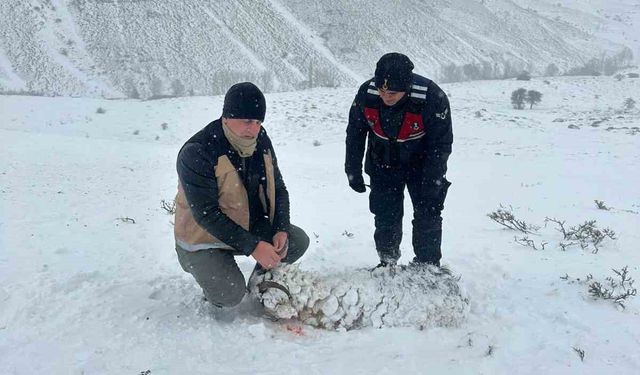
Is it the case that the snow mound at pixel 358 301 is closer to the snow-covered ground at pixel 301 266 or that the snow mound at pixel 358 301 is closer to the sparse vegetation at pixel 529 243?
the snow-covered ground at pixel 301 266

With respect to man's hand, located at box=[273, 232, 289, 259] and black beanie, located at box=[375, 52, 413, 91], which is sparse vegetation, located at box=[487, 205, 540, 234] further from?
man's hand, located at box=[273, 232, 289, 259]

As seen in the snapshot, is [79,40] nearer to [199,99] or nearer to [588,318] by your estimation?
[199,99]

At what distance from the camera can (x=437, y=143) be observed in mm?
3568

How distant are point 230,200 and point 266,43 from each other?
4143cm

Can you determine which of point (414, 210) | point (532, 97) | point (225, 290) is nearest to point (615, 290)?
point (414, 210)

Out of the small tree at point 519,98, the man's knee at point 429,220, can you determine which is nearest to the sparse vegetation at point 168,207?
the man's knee at point 429,220

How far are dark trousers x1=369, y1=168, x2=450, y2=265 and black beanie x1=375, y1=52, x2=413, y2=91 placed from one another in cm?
79

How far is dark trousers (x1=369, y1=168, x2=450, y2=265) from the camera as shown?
12.1 feet

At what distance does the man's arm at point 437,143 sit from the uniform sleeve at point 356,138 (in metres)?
0.53

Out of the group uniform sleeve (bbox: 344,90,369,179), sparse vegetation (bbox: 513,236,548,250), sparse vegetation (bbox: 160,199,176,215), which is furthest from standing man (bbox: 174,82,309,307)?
sparse vegetation (bbox: 160,199,176,215)

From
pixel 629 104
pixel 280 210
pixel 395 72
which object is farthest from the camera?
pixel 629 104

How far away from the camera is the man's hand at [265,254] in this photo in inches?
119

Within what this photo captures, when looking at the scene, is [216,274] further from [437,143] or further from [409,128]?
[437,143]

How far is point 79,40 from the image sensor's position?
3806 centimetres
